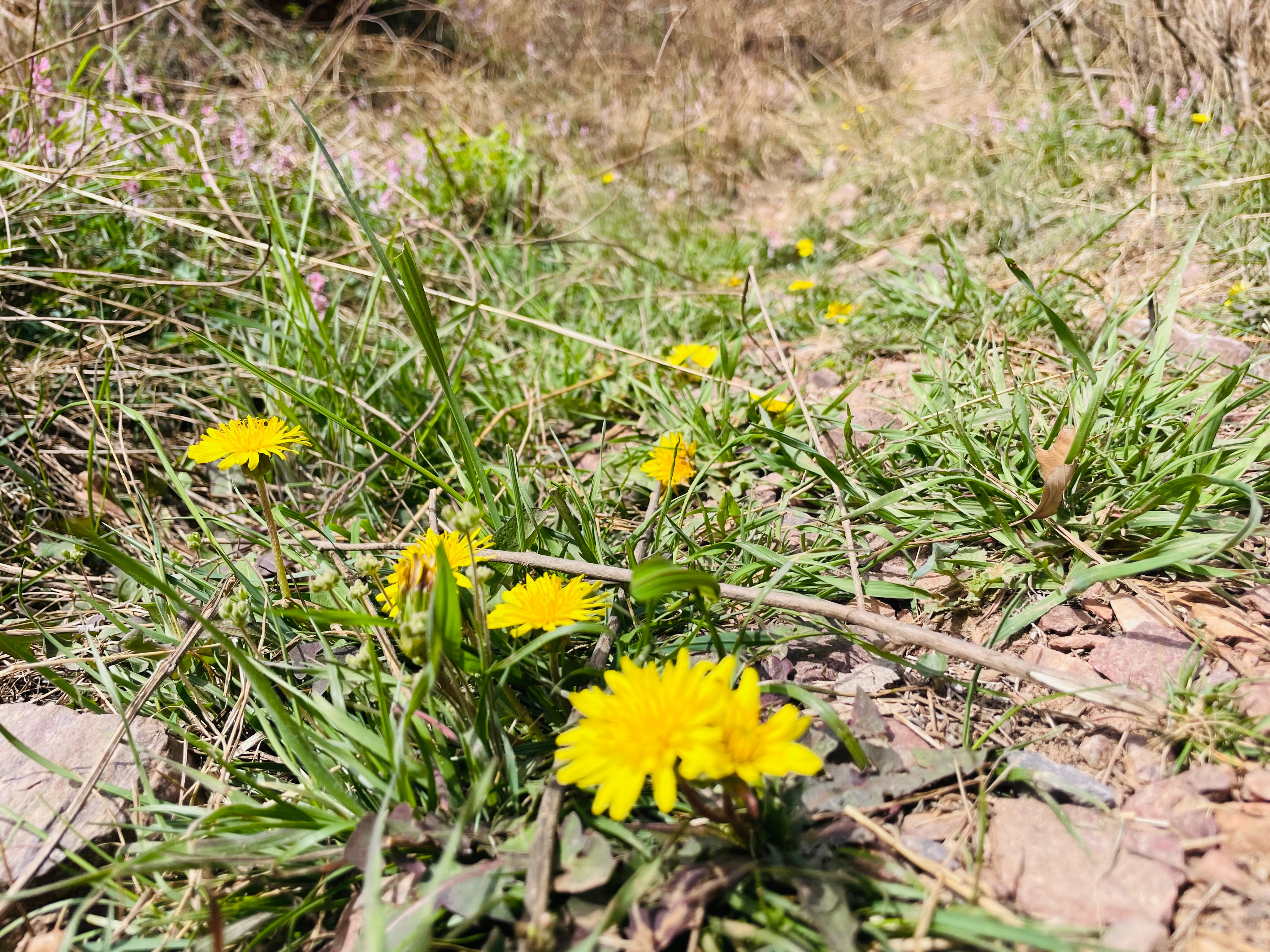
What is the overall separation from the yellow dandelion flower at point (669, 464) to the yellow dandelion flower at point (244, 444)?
741 millimetres

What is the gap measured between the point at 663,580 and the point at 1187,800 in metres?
0.73

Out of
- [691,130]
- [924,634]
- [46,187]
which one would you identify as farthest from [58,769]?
[691,130]

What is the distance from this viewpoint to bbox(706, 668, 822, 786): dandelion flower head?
814 mm

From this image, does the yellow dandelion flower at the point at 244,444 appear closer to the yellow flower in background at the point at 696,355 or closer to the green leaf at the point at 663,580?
the green leaf at the point at 663,580

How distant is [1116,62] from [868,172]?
4.06 ft

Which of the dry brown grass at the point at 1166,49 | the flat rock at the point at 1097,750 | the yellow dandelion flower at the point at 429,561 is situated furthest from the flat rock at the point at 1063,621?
the dry brown grass at the point at 1166,49

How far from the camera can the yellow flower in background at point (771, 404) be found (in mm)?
1902

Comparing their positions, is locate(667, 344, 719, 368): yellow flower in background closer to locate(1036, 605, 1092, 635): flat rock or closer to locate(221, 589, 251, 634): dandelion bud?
locate(1036, 605, 1092, 635): flat rock

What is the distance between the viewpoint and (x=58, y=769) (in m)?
1.09

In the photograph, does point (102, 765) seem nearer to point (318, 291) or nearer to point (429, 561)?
point (429, 561)

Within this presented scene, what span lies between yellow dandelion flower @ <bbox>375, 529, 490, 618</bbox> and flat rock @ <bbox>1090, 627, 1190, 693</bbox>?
3.33 ft

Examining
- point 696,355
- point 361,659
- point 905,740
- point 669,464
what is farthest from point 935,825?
point 696,355

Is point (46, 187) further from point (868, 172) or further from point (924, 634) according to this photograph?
point (868, 172)

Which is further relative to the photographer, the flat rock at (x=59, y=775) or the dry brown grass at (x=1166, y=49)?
the dry brown grass at (x=1166, y=49)
